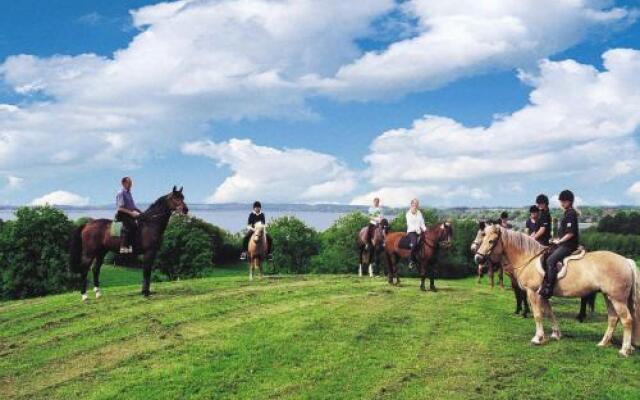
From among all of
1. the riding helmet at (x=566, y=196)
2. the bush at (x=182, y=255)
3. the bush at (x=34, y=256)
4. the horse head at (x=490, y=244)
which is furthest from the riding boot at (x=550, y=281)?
the bush at (x=182, y=255)

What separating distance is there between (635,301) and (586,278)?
110 centimetres

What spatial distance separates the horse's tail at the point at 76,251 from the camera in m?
20.2

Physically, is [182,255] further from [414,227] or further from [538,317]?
[538,317]

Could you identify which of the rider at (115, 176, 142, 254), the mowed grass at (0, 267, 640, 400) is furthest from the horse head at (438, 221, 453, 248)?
the rider at (115, 176, 142, 254)

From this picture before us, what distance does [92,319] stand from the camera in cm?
1672

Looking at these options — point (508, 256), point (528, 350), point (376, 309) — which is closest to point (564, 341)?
point (528, 350)

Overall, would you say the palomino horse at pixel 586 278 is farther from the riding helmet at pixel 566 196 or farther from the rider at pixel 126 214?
the rider at pixel 126 214

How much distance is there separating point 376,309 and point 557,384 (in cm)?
737

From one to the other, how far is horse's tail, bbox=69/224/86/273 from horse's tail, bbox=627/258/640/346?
17.7m

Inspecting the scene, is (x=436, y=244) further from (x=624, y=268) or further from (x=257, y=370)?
(x=257, y=370)

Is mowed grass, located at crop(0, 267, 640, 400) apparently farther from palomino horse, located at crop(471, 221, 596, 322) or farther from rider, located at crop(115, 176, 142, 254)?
rider, located at crop(115, 176, 142, 254)

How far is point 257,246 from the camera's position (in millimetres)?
25578

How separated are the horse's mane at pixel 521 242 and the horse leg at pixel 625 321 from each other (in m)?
2.29

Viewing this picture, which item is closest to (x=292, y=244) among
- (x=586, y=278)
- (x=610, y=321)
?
(x=610, y=321)
